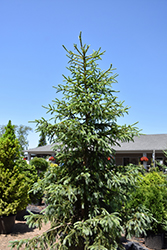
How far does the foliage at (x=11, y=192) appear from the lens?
7.05m

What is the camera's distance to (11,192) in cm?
727

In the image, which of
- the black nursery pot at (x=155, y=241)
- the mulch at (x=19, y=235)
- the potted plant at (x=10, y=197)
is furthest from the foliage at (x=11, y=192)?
the black nursery pot at (x=155, y=241)

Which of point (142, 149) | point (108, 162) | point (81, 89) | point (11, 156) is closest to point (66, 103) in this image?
point (81, 89)

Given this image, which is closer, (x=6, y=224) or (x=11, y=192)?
(x=6, y=224)

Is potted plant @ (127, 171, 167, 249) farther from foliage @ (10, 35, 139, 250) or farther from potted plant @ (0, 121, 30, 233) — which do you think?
potted plant @ (0, 121, 30, 233)

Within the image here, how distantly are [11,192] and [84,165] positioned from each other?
3.68 m

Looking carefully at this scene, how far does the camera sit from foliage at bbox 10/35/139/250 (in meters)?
4.24

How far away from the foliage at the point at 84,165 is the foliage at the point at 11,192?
2.80 meters

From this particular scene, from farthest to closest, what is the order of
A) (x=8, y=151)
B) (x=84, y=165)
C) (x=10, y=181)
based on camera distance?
1. (x=8, y=151)
2. (x=10, y=181)
3. (x=84, y=165)

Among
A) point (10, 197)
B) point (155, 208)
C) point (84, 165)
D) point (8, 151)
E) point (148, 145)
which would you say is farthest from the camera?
point (148, 145)

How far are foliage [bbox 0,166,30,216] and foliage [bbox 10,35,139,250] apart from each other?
2.80 metres

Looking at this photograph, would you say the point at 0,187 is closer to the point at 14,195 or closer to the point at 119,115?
the point at 14,195

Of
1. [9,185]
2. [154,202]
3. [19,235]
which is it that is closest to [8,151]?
[9,185]

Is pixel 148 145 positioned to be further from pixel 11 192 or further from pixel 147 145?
pixel 11 192
